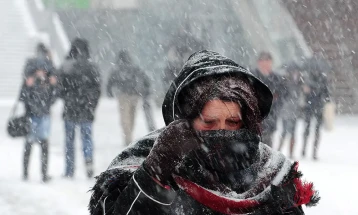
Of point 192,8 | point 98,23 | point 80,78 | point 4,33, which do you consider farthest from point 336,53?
point 80,78

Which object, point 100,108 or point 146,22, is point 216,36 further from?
point 100,108

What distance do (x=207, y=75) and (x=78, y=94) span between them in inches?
248

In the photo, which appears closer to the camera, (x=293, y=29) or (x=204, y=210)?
(x=204, y=210)

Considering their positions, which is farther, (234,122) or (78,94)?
(78,94)

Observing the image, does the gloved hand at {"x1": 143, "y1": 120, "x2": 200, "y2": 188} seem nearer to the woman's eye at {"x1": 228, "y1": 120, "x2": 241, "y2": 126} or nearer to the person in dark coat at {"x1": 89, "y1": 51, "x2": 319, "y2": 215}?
the person in dark coat at {"x1": 89, "y1": 51, "x2": 319, "y2": 215}

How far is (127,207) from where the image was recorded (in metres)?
1.94

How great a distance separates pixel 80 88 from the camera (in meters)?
8.19

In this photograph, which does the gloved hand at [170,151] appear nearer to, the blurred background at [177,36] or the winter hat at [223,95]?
the winter hat at [223,95]

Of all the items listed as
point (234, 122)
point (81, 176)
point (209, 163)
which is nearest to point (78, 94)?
point (81, 176)

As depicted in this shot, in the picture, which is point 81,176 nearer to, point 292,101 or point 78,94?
point 78,94

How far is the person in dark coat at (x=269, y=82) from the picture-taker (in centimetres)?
841

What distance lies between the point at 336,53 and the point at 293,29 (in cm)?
275

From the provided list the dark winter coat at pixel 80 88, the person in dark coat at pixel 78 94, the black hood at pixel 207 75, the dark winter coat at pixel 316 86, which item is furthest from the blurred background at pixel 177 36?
the black hood at pixel 207 75

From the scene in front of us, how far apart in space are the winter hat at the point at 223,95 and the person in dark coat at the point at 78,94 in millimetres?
6199
